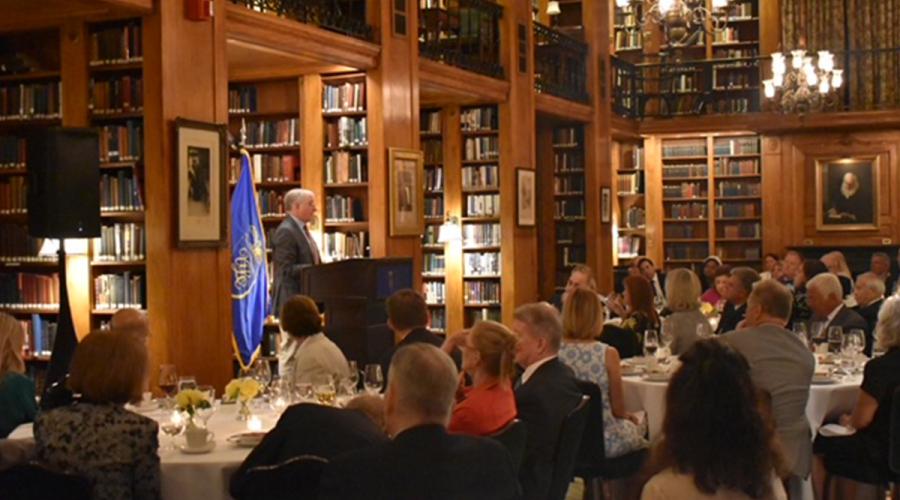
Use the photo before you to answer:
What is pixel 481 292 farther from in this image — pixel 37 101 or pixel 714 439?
pixel 714 439

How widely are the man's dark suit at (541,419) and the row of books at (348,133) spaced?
240 inches

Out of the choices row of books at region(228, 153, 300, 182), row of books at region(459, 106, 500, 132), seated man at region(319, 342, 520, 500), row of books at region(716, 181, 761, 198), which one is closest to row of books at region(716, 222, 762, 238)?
row of books at region(716, 181, 761, 198)

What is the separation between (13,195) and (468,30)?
5662 mm

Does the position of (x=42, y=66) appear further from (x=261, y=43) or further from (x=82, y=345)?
(x=82, y=345)

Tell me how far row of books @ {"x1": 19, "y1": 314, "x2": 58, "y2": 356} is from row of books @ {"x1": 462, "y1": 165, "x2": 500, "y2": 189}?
6.00 meters

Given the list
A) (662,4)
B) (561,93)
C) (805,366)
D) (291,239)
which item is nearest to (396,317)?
(805,366)

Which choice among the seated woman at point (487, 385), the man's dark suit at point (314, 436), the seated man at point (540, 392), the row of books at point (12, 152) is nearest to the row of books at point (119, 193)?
the row of books at point (12, 152)

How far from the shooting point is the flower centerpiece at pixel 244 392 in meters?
5.43

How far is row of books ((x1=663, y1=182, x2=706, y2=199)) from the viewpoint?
19000 millimetres

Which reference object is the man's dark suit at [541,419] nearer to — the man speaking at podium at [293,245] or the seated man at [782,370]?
the seated man at [782,370]

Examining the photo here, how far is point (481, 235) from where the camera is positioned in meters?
13.8

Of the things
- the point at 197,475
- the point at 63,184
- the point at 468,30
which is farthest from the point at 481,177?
the point at 197,475

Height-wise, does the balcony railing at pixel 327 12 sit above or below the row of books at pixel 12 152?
above

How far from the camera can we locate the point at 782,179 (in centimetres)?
1838
